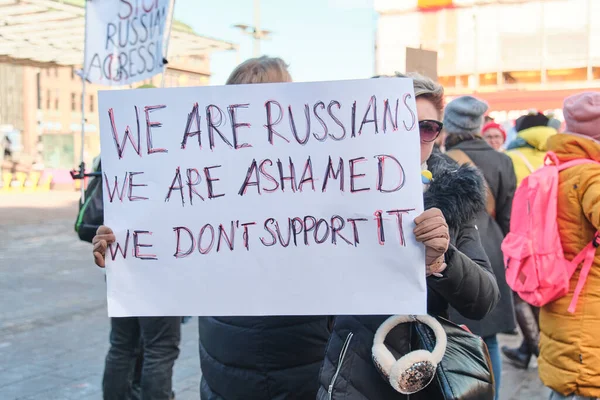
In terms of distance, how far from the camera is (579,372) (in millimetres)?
2697

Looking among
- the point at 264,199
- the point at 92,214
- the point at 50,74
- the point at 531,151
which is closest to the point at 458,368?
the point at 264,199

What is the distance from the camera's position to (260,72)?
217cm

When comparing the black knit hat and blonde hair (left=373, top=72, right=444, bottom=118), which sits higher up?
the black knit hat

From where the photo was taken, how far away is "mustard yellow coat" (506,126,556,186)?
4934mm

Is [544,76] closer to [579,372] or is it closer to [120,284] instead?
[579,372]

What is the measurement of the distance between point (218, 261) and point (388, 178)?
535mm

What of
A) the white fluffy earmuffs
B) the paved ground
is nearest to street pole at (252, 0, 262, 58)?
the paved ground

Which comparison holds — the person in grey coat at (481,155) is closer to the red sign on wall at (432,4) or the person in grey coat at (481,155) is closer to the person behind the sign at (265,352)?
the person behind the sign at (265,352)

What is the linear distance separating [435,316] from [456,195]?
0.34 metres

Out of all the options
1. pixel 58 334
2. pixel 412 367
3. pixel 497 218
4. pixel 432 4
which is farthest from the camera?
pixel 432 4

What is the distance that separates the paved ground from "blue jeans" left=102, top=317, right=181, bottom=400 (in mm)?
861

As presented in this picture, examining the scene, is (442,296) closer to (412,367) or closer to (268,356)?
(412,367)

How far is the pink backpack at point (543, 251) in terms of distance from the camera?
8.99ft

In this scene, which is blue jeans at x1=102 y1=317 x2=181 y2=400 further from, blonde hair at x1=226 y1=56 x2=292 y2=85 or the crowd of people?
blonde hair at x1=226 y1=56 x2=292 y2=85
